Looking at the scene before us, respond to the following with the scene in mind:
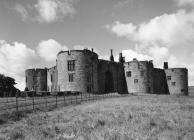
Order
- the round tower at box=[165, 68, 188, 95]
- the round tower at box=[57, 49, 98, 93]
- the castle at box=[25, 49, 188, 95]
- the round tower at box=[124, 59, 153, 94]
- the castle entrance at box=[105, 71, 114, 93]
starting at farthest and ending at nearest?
the round tower at box=[165, 68, 188, 95], the castle entrance at box=[105, 71, 114, 93], the round tower at box=[124, 59, 153, 94], the castle at box=[25, 49, 188, 95], the round tower at box=[57, 49, 98, 93]

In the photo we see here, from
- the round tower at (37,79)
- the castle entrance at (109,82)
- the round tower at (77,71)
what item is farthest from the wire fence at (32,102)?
the round tower at (37,79)

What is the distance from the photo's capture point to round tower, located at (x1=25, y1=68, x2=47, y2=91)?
188 ft

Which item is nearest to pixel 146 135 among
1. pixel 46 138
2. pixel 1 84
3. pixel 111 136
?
pixel 111 136

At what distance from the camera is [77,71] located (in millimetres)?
45719

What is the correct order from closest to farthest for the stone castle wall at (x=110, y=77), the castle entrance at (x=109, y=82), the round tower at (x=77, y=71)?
1. the round tower at (x=77, y=71)
2. the stone castle wall at (x=110, y=77)
3. the castle entrance at (x=109, y=82)

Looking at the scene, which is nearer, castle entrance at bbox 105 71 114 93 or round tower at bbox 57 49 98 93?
round tower at bbox 57 49 98 93

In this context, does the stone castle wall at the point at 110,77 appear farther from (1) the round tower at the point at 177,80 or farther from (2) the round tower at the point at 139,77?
(1) the round tower at the point at 177,80

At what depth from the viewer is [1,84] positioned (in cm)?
4406

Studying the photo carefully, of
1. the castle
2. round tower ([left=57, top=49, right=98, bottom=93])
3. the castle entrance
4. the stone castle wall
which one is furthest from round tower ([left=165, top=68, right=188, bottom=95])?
round tower ([left=57, top=49, right=98, bottom=93])

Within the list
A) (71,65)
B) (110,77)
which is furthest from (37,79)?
(110,77)

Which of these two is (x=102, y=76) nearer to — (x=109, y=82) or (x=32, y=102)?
(x=109, y=82)

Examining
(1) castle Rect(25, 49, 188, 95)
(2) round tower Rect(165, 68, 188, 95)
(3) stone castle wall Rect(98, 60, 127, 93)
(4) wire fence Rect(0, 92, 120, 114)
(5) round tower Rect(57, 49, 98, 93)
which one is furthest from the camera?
(2) round tower Rect(165, 68, 188, 95)

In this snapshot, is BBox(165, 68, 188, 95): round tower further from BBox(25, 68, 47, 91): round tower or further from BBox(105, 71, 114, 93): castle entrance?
BBox(25, 68, 47, 91): round tower

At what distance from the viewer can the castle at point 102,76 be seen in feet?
151
